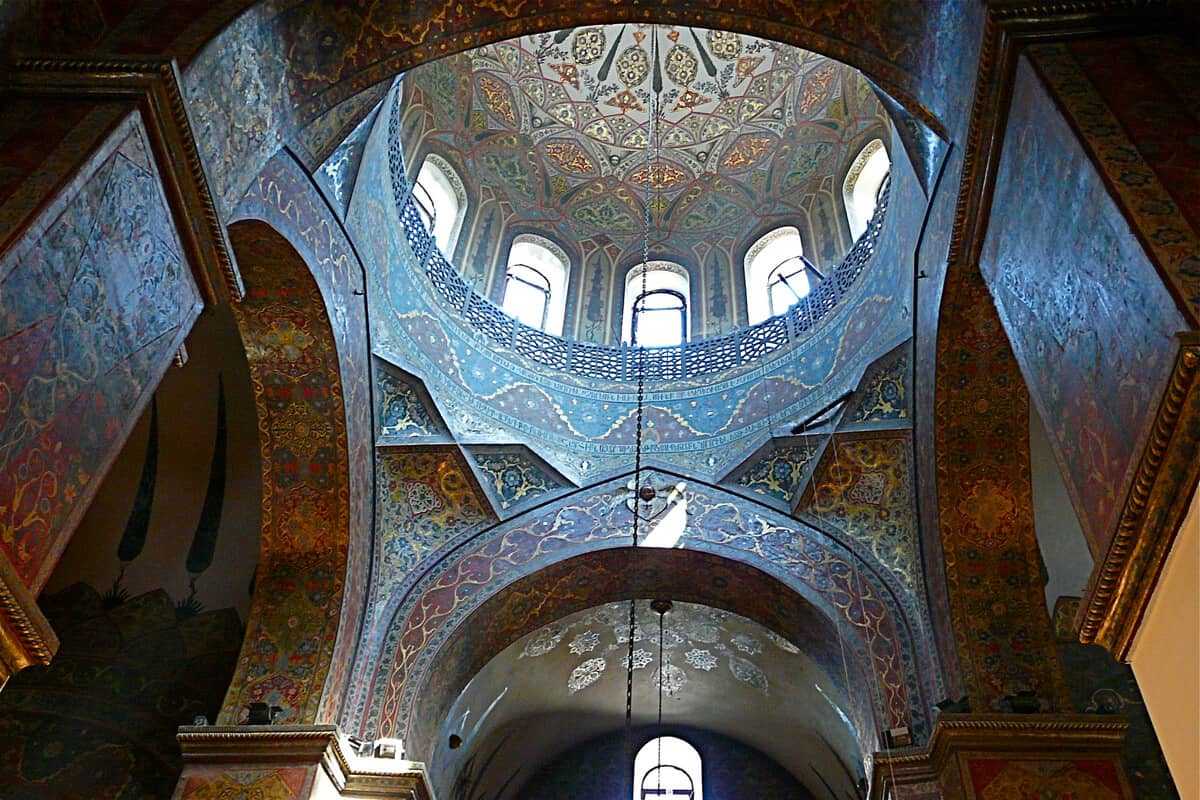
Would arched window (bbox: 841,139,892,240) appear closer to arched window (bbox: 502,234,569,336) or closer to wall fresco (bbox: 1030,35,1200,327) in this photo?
arched window (bbox: 502,234,569,336)

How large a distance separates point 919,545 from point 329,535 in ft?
15.3

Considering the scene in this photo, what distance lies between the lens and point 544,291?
36.8 ft

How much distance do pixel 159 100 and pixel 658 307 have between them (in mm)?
7681

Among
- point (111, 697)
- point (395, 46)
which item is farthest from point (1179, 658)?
point (111, 697)

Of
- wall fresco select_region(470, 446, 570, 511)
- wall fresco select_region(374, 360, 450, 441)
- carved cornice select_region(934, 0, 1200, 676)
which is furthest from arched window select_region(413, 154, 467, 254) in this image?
carved cornice select_region(934, 0, 1200, 676)

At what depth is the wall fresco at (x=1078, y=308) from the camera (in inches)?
125

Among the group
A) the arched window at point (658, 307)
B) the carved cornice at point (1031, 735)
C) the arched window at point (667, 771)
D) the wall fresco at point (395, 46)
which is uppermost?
the arched window at point (658, 307)

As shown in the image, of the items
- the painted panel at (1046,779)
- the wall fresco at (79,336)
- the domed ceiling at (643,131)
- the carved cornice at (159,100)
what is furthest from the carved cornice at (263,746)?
the domed ceiling at (643,131)

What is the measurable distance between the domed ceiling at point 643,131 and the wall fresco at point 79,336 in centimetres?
658

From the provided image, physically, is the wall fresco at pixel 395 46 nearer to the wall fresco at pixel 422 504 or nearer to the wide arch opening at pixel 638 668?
the wall fresco at pixel 422 504

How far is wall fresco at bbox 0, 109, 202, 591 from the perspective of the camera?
3385 millimetres

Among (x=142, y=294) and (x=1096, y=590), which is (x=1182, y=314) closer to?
(x=1096, y=590)

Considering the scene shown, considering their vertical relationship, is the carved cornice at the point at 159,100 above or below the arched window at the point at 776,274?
below

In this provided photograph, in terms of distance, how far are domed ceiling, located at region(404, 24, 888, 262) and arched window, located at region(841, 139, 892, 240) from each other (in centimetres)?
17
